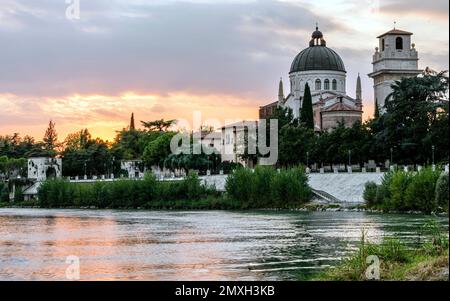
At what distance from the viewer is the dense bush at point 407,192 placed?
158ft

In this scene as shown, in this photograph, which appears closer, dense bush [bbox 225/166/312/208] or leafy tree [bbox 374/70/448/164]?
dense bush [bbox 225/166/312/208]

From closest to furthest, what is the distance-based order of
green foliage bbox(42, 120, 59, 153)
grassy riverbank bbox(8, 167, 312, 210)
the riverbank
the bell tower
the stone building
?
the riverbank → grassy riverbank bbox(8, 167, 312, 210) → the bell tower → the stone building → green foliage bbox(42, 120, 59, 153)

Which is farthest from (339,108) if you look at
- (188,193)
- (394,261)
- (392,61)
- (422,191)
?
(394,261)

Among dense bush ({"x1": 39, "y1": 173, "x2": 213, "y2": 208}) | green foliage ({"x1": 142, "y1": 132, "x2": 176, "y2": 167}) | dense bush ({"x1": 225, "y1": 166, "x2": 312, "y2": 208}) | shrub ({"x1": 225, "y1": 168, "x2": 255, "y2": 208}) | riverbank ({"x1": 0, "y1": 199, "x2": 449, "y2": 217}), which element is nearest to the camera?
riverbank ({"x1": 0, "y1": 199, "x2": 449, "y2": 217})

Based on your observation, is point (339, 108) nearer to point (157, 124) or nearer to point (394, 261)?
point (157, 124)

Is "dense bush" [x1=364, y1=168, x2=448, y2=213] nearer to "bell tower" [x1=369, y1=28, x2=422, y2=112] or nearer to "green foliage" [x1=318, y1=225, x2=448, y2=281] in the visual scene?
"green foliage" [x1=318, y1=225, x2=448, y2=281]

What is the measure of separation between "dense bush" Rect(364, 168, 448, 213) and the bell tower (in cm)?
4241

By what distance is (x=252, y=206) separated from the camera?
62.8 metres

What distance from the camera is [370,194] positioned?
179 ft

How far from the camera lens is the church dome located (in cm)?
10994

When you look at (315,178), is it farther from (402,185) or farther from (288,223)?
(288,223)

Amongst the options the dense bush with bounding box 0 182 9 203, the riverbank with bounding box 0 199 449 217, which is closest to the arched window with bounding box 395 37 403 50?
the riverbank with bounding box 0 199 449 217

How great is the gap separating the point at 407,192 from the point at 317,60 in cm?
6236
